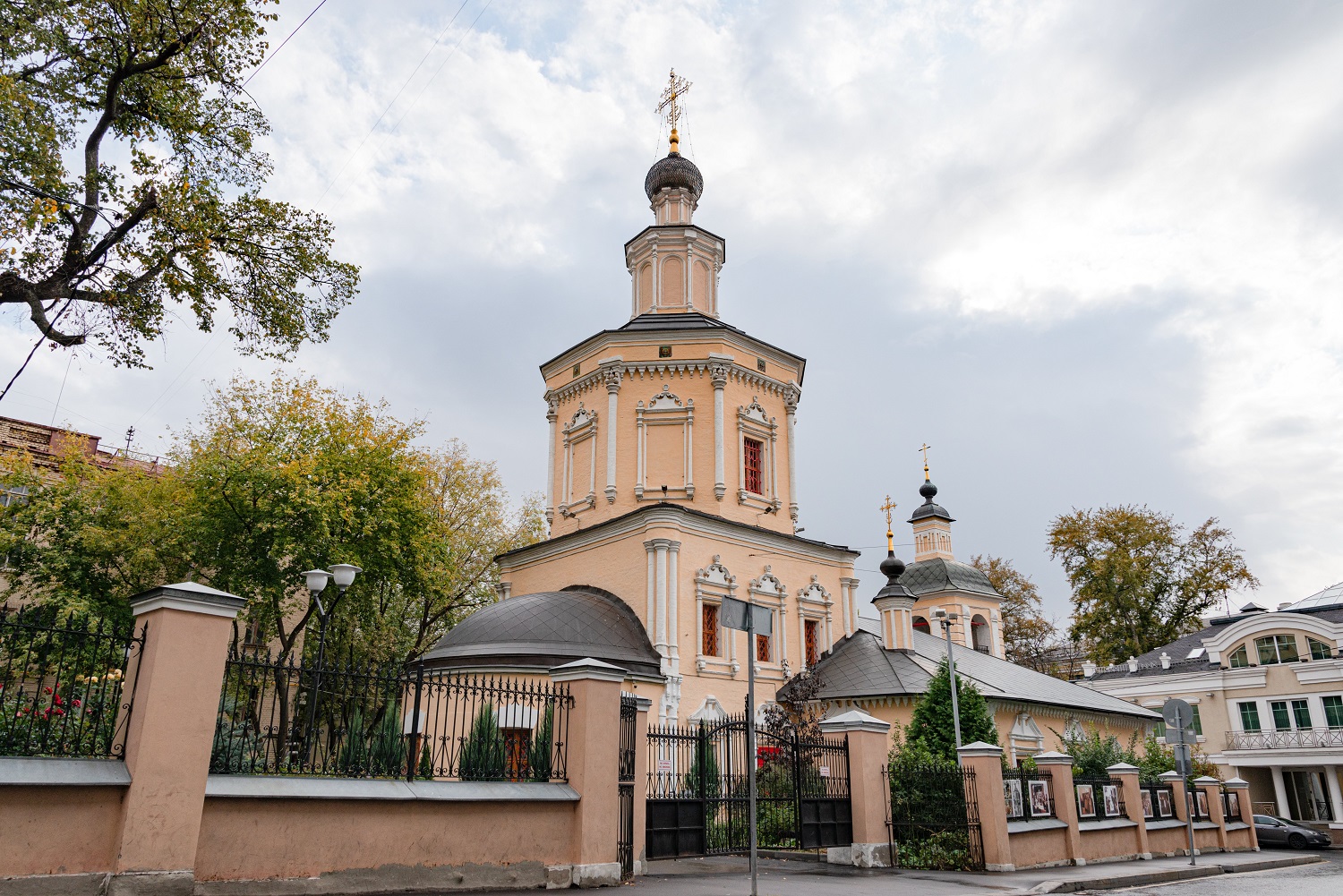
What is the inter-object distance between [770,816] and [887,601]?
12.2 metres

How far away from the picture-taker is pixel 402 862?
28.5 feet

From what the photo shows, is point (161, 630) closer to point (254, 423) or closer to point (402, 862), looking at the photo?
point (402, 862)

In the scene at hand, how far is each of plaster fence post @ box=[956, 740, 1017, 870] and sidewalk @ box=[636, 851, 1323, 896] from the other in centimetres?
26

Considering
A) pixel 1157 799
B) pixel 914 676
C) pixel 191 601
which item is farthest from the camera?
pixel 914 676

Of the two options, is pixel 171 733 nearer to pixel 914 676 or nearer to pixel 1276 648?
pixel 914 676

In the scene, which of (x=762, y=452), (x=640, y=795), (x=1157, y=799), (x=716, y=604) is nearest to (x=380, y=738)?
(x=640, y=795)

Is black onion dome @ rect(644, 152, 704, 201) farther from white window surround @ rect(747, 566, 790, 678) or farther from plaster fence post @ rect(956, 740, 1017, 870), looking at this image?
plaster fence post @ rect(956, 740, 1017, 870)

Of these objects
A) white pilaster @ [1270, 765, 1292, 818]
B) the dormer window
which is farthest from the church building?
white pilaster @ [1270, 765, 1292, 818]

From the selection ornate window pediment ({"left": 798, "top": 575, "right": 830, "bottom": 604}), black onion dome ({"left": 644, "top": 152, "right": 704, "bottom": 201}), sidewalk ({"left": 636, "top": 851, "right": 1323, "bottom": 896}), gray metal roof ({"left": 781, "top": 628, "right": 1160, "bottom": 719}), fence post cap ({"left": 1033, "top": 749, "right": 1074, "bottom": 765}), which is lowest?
sidewalk ({"left": 636, "top": 851, "right": 1323, "bottom": 896})

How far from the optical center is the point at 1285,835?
24.2 meters

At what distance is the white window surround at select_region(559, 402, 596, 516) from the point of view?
24094 millimetres

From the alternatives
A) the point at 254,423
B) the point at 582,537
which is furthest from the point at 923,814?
the point at 254,423

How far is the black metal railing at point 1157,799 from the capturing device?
59.0 feet

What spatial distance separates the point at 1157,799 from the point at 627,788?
1330 centimetres
